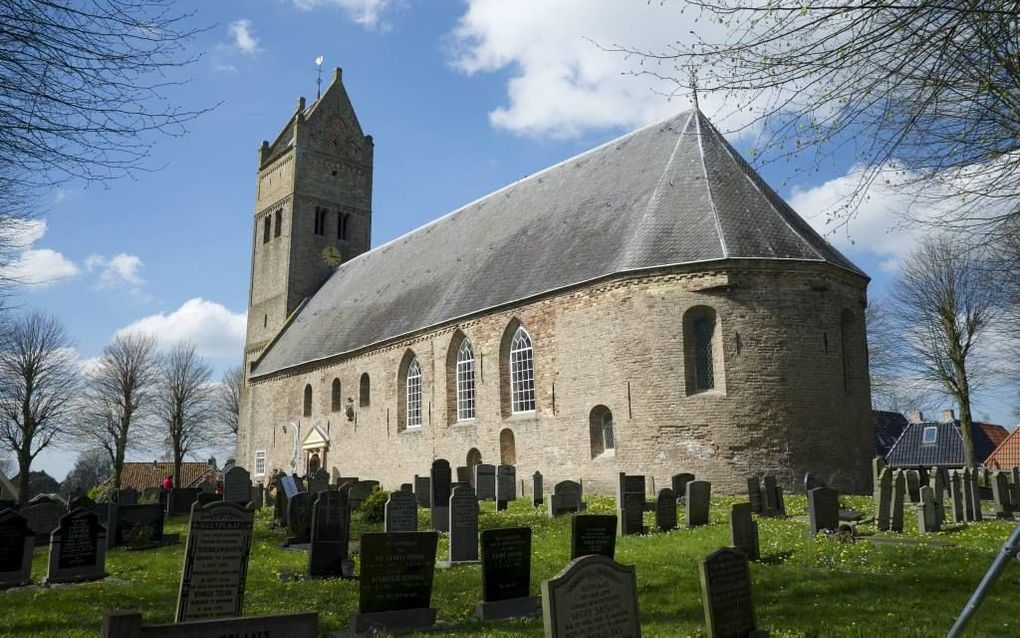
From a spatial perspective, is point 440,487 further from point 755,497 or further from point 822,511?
point 822,511

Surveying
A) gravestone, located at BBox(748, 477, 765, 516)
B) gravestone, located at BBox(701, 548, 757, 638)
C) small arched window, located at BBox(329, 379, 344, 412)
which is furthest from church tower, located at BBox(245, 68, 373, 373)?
gravestone, located at BBox(701, 548, 757, 638)

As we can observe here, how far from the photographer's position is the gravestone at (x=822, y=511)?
11695mm

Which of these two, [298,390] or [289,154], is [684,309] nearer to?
[298,390]

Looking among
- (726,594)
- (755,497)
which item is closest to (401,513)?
(726,594)

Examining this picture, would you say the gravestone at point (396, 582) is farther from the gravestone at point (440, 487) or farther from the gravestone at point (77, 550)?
the gravestone at point (440, 487)

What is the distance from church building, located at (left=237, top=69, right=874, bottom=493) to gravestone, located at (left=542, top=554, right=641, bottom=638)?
14261mm

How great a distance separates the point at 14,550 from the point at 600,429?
45.7 feet

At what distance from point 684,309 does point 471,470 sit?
26.7 ft

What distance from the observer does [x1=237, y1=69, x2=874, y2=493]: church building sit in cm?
1938

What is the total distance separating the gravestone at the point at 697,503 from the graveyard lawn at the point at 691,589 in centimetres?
60

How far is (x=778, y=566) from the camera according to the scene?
9516 millimetres

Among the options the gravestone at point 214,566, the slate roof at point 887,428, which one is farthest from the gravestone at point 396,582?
the slate roof at point 887,428

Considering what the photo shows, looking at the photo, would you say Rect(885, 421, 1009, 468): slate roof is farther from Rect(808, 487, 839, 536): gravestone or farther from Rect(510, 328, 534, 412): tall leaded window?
Rect(808, 487, 839, 536): gravestone

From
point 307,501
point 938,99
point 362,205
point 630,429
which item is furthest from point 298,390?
point 938,99
